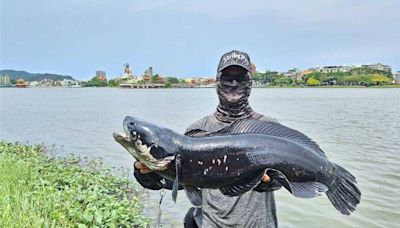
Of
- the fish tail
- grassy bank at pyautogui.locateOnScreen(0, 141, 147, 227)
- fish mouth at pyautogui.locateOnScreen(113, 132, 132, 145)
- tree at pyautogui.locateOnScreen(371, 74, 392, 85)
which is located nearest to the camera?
fish mouth at pyautogui.locateOnScreen(113, 132, 132, 145)

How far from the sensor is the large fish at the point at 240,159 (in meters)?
2.36

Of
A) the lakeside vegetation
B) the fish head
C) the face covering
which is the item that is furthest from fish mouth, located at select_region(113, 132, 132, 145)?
the lakeside vegetation

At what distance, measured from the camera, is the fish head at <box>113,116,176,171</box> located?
2328 mm

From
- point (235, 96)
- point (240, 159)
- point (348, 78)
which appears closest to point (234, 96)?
point (235, 96)

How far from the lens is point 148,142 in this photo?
2.33 metres

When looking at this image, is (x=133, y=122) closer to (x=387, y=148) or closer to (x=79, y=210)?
(x=79, y=210)

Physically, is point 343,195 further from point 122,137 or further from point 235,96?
point 122,137

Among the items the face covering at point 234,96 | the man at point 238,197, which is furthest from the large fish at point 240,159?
the face covering at point 234,96

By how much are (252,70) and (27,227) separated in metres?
2.68

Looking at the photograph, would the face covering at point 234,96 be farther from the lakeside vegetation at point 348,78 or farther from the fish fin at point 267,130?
the lakeside vegetation at point 348,78

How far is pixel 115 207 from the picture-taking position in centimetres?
538

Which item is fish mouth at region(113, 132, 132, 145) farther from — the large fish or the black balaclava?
the black balaclava

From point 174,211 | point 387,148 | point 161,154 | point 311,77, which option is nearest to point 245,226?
point 161,154

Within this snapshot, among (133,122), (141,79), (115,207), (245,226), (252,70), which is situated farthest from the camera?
(141,79)
